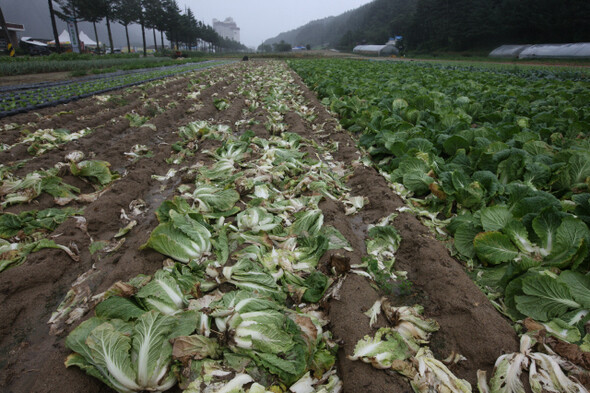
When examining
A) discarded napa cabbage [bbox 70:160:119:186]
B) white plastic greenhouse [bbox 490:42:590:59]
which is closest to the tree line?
discarded napa cabbage [bbox 70:160:119:186]

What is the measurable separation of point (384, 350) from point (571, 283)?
1.83 m

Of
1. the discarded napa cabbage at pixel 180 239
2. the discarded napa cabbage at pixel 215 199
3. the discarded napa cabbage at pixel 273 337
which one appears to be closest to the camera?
the discarded napa cabbage at pixel 273 337

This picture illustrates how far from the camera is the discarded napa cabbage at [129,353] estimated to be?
2068 mm

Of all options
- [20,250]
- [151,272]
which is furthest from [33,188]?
[151,272]

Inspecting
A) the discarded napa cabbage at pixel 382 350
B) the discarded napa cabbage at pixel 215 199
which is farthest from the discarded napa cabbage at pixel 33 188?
the discarded napa cabbage at pixel 382 350

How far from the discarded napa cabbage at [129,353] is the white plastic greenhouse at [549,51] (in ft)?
173

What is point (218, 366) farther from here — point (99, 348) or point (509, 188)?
point (509, 188)

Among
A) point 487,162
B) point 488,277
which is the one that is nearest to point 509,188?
point 487,162

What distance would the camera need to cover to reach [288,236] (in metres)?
3.71

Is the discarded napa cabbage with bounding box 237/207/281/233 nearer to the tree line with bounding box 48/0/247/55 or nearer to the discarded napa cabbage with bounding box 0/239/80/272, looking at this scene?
the discarded napa cabbage with bounding box 0/239/80/272

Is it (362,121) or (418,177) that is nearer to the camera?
(418,177)

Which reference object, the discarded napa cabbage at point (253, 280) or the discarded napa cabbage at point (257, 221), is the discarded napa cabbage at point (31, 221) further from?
the discarded napa cabbage at point (253, 280)

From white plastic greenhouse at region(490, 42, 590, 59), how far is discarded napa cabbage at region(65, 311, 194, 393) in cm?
5266

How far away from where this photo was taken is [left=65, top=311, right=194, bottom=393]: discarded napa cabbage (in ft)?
6.79
